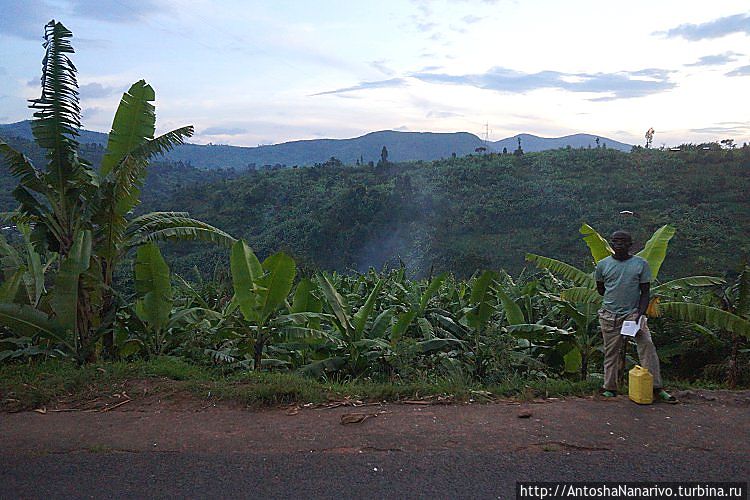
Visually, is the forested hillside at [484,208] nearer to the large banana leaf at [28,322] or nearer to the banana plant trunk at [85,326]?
the banana plant trunk at [85,326]

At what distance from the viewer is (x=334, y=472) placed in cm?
369

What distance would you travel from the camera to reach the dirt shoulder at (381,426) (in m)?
4.10

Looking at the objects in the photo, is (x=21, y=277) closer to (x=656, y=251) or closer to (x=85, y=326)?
(x=85, y=326)

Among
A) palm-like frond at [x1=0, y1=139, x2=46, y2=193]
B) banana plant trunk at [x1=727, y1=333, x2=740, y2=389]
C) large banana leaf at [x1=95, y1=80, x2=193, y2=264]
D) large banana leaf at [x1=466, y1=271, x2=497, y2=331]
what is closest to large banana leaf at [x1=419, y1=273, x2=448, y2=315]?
large banana leaf at [x1=466, y1=271, x2=497, y2=331]

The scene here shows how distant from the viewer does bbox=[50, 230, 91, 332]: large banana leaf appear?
18.5ft

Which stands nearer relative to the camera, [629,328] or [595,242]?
[629,328]

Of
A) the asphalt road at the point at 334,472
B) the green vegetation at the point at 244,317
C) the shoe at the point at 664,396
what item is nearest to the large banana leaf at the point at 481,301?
the green vegetation at the point at 244,317

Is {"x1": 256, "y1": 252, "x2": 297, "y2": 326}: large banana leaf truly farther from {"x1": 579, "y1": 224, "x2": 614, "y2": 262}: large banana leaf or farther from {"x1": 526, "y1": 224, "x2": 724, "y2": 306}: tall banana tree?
{"x1": 579, "y1": 224, "x2": 614, "y2": 262}: large banana leaf

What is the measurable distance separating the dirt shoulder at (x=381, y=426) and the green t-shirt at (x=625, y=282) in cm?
81

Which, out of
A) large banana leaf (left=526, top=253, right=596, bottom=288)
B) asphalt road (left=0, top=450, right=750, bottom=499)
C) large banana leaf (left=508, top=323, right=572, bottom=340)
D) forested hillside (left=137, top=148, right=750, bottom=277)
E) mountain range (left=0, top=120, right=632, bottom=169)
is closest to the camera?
asphalt road (left=0, top=450, right=750, bottom=499)

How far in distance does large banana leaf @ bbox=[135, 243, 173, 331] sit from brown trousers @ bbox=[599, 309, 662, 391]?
4.53 meters

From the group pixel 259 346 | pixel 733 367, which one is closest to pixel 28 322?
pixel 259 346

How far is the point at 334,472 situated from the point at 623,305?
303cm

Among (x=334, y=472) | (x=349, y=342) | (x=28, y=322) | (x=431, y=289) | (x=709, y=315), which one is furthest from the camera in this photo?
(x=431, y=289)
